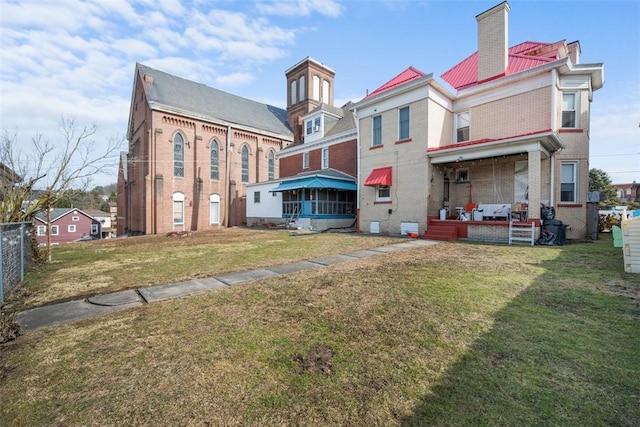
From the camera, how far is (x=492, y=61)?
46.9 ft

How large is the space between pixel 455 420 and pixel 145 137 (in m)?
30.0

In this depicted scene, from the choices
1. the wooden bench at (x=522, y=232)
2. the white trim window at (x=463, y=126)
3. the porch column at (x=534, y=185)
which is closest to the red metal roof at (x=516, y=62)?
the white trim window at (x=463, y=126)

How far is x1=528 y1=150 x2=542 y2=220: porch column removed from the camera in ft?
35.0

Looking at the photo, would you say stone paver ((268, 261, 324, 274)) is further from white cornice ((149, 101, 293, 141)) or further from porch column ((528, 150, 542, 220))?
white cornice ((149, 101, 293, 141))

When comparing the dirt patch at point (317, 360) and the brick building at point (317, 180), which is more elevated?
the brick building at point (317, 180)

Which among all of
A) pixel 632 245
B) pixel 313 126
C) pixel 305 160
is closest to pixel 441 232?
pixel 632 245

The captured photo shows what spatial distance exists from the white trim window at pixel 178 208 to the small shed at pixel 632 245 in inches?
1112

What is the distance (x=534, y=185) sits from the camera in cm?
1070

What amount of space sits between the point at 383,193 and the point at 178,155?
66.7ft

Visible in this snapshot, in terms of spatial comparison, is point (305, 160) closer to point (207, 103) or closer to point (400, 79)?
point (400, 79)

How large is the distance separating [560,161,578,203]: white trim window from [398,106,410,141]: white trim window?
24.0 ft

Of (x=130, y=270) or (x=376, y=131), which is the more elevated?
(x=376, y=131)

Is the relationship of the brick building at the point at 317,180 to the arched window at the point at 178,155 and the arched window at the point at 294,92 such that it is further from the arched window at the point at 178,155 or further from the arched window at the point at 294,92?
the arched window at the point at 294,92

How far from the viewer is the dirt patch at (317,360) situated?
2.69 meters
